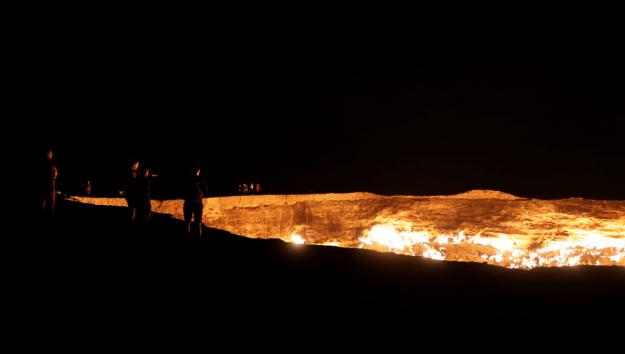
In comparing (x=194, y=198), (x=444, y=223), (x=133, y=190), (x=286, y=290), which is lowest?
(x=286, y=290)

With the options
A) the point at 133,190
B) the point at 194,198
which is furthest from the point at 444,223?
the point at 133,190

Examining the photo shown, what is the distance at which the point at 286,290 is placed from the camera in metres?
5.23

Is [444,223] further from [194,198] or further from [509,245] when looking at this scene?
[194,198]

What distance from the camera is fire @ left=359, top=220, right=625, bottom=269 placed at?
10039mm

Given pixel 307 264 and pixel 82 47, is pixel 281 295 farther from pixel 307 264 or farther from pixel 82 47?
pixel 82 47

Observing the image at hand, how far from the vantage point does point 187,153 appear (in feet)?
79.8

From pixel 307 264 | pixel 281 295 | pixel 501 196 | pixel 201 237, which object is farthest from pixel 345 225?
pixel 281 295

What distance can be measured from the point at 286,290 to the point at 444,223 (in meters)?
7.61

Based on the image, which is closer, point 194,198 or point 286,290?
point 286,290

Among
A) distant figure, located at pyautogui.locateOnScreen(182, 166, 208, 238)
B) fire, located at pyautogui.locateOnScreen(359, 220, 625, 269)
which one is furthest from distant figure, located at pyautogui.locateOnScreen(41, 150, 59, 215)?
fire, located at pyautogui.locateOnScreen(359, 220, 625, 269)

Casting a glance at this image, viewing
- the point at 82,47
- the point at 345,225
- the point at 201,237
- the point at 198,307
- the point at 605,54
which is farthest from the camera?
the point at 605,54

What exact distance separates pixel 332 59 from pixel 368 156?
Answer: 610 centimetres

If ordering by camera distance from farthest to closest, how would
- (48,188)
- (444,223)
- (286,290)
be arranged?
(444,223) < (48,188) < (286,290)

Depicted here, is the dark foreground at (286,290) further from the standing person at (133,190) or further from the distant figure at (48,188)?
the standing person at (133,190)
